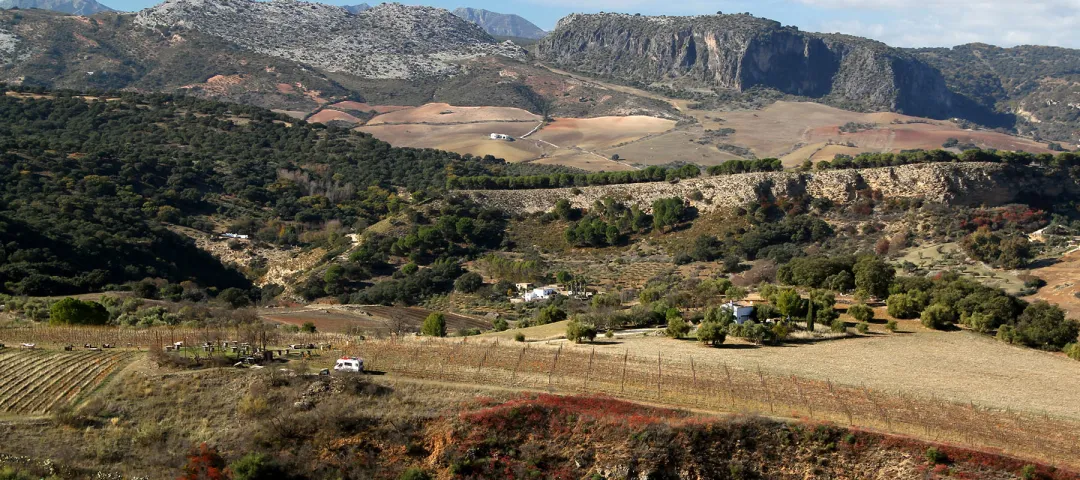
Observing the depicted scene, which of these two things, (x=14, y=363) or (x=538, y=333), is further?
(x=538, y=333)

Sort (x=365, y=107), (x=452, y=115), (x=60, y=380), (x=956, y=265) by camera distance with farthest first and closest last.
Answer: (x=365, y=107), (x=452, y=115), (x=956, y=265), (x=60, y=380)

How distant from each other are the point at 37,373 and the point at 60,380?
3.04 feet

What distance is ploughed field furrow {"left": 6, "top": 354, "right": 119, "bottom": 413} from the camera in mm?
29766

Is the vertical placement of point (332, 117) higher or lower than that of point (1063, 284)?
lower

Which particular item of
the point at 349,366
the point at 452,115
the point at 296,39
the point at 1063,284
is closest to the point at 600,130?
the point at 452,115

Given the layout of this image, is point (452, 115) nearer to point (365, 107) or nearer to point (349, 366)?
point (365, 107)

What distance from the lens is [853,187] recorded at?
7525 cm

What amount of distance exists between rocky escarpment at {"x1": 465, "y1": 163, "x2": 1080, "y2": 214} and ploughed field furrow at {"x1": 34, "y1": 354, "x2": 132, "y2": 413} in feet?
165

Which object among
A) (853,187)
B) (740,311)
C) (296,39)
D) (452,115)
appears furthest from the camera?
(296,39)

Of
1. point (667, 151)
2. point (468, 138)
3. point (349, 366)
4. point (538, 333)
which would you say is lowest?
point (538, 333)

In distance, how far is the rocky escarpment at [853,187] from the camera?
73062 mm

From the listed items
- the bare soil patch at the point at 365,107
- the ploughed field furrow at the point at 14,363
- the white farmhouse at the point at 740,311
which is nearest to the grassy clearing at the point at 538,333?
the white farmhouse at the point at 740,311

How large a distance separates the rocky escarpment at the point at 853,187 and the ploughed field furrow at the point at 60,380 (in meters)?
50.5

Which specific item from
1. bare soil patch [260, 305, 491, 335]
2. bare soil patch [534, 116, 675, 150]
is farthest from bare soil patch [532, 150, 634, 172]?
bare soil patch [260, 305, 491, 335]
